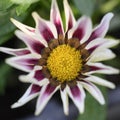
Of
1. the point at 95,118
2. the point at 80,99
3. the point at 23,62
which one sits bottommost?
the point at 95,118

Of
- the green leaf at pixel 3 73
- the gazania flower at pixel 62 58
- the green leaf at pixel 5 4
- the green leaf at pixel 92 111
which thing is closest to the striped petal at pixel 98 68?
the gazania flower at pixel 62 58

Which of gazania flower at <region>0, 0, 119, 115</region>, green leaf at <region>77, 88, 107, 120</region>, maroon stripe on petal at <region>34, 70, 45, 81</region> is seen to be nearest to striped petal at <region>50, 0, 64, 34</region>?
gazania flower at <region>0, 0, 119, 115</region>

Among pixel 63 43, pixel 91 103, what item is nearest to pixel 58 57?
pixel 63 43

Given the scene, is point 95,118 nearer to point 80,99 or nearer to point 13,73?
point 80,99

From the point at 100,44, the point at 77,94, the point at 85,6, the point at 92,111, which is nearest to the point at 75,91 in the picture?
the point at 77,94

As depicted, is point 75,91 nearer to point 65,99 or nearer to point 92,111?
point 65,99

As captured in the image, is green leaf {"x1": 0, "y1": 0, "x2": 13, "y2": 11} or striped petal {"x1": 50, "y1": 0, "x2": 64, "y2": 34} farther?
green leaf {"x1": 0, "y1": 0, "x2": 13, "y2": 11}

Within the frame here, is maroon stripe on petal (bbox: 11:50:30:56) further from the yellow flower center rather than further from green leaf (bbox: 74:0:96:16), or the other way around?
green leaf (bbox: 74:0:96:16)
